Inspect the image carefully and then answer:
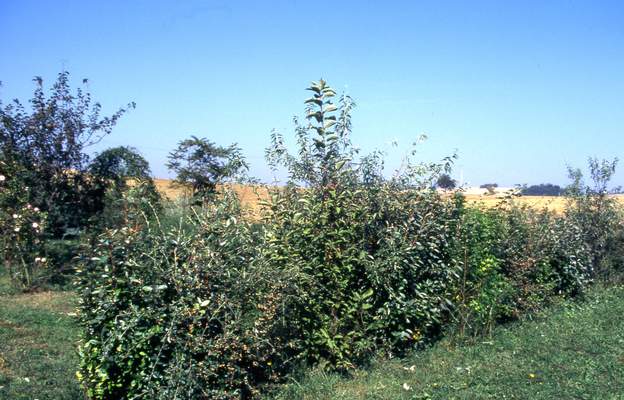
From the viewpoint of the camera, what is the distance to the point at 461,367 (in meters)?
5.85

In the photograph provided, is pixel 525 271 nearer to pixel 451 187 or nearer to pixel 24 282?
pixel 451 187

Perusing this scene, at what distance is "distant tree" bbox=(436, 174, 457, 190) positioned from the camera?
6.78m

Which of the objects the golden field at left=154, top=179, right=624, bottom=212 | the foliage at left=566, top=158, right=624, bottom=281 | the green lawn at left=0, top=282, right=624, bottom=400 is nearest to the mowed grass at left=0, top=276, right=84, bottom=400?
the green lawn at left=0, top=282, right=624, bottom=400

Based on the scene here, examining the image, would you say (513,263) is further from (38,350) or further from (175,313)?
(38,350)

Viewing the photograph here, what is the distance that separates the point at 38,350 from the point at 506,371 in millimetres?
4748

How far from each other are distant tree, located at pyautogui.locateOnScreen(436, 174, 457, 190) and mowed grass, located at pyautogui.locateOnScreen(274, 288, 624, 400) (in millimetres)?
1781

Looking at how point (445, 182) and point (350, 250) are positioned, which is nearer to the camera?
point (350, 250)

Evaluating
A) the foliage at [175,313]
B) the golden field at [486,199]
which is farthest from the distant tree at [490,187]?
the foliage at [175,313]

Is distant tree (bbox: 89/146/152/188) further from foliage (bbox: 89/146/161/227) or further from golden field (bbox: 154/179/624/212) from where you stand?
golden field (bbox: 154/179/624/212)

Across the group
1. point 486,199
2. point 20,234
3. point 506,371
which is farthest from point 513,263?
point 20,234

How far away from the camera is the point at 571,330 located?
23.5 ft

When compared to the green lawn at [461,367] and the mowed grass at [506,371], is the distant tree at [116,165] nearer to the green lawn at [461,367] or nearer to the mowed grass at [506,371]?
the green lawn at [461,367]

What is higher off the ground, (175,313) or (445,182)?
(445,182)

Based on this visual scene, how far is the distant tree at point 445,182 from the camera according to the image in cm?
678
